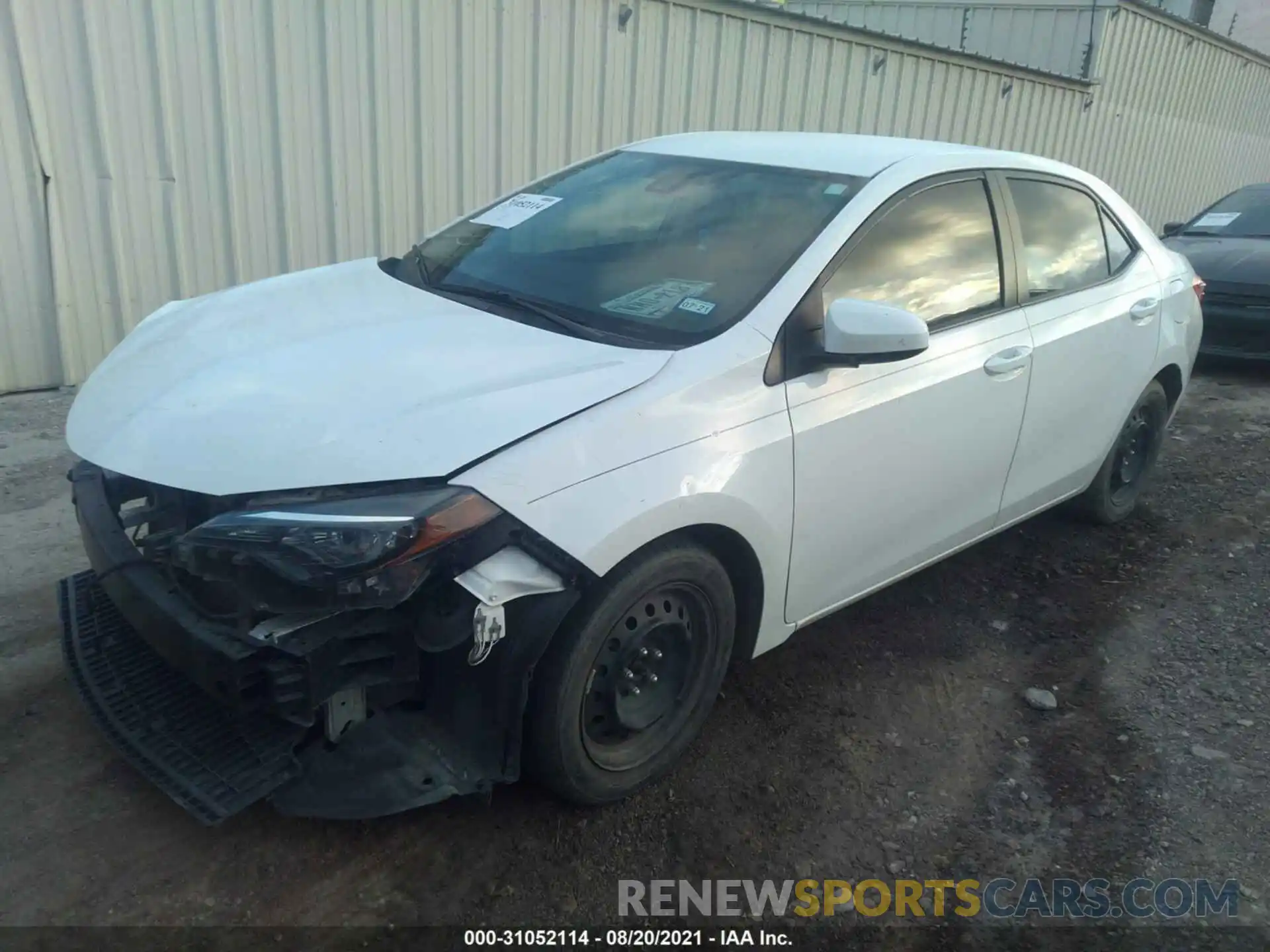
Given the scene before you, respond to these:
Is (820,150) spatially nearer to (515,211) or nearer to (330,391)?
(515,211)

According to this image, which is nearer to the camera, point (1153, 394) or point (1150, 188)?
point (1153, 394)

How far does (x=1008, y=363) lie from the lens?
358 cm

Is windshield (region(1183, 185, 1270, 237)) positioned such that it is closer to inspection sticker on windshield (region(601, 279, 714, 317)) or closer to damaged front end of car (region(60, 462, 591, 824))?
inspection sticker on windshield (region(601, 279, 714, 317))

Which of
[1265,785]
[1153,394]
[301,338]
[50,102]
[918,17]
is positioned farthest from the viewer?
[918,17]

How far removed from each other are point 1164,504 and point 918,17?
10.7 meters

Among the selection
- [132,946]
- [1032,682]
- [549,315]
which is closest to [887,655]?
[1032,682]

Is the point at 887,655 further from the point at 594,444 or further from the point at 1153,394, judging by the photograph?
the point at 1153,394

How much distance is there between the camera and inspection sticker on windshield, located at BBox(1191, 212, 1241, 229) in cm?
904

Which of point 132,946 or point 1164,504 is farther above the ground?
point 132,946

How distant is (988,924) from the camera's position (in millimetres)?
2568

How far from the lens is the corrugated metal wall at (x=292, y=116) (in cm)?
550

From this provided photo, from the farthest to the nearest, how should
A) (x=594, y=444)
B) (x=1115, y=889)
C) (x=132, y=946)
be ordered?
(x=1115, y=889) → (x=594, y=444) → (x=132, y=946)

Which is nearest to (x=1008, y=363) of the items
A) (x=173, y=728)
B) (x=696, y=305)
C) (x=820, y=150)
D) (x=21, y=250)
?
(x=820, y=150)

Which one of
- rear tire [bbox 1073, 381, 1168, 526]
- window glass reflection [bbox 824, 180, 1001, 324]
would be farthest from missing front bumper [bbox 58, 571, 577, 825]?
rear tire [bbox 1073, 381, 1168, 526]
